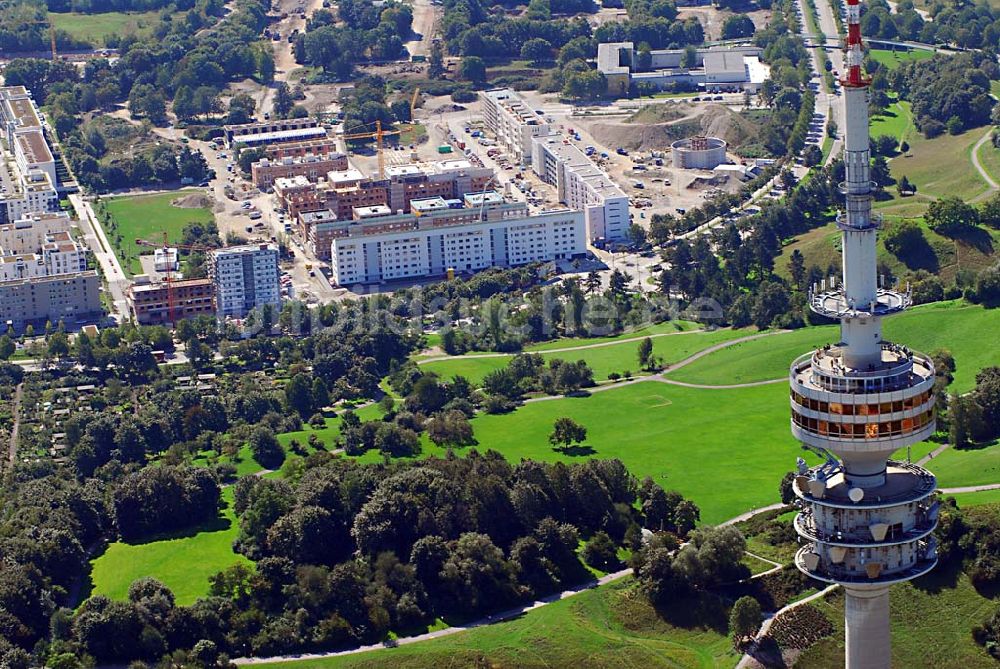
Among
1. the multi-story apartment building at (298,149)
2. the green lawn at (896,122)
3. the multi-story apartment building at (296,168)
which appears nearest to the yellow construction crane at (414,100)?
the multi-story apartment building at (298,149)

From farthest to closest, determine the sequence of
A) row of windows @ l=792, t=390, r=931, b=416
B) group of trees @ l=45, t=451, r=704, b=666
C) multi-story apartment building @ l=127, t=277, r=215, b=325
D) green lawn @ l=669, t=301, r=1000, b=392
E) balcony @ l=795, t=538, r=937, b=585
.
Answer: multi-story apartment building @ l=127, t=277, r=215, b=325 → green lawn @ l=669, t=301, r=1000, b=392 → group of trees @ l=45, t=451, r=704, b=666 → balcony @ l=795, t=538, r=937, b=585 → row of windows @ l=792, t=390, r=931, b=416

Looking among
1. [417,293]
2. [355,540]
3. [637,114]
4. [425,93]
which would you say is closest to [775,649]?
[355,540]

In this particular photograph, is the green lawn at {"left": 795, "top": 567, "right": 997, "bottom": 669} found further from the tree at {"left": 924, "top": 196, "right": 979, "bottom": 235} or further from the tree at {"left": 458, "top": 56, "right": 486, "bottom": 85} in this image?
the tree at {"left": 458, "top": 56, "right": 486, "bottom": 85}

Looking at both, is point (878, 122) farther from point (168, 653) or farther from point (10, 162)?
point (168, 653)

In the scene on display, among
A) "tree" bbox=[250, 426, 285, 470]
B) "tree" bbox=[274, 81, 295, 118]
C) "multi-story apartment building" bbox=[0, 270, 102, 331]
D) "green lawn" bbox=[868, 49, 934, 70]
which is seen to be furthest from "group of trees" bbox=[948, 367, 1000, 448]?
"tree" bbox=[274, 81, 295, 118]

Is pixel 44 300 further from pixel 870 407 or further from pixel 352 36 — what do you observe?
pixel 870 407

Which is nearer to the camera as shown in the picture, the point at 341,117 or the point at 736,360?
the point at 736,360
